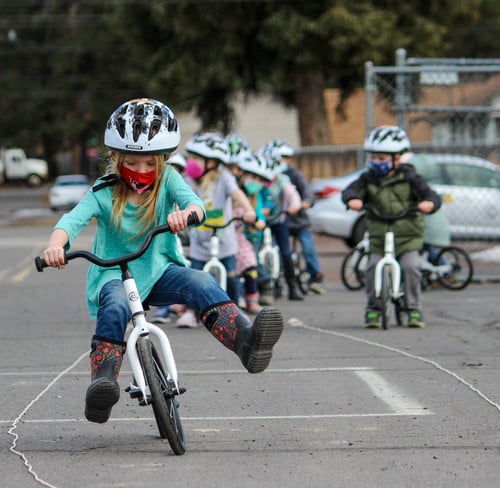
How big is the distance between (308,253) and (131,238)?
971 cm

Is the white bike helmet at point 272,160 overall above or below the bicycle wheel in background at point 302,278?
above

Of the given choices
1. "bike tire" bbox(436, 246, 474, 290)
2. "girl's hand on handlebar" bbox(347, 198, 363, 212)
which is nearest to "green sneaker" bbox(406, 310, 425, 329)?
"girl's hand on handlebar" bbox(347, 198, 363, 212)

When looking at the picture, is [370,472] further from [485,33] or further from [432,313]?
[485,33]

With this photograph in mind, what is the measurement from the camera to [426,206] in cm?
1162

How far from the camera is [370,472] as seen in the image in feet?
20.1

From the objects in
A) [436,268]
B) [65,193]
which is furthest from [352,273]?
[65,193]

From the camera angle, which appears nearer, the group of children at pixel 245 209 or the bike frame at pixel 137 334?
the bike frame at pixel 137 334

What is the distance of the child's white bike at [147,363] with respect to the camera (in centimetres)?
627

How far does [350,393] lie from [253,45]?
31.8 metres

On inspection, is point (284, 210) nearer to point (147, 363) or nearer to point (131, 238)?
point (131, 238)

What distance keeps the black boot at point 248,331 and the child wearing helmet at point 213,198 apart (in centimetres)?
561

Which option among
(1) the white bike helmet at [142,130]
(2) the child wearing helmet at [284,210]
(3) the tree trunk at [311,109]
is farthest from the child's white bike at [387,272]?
(3) the tree trunk at [311,109]

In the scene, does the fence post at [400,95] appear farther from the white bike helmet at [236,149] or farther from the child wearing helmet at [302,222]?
the white bike helmet at [236,149]

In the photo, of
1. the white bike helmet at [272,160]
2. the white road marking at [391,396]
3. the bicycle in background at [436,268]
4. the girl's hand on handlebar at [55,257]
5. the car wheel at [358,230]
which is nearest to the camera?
the girl's hand on handlebar at [55,257]
